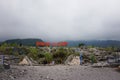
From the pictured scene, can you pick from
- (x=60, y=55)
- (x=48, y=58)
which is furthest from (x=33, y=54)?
(x=60, y=55)

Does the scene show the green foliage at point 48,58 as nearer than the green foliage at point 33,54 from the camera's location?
Yes

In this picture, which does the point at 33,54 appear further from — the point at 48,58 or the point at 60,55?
the point at 60,55

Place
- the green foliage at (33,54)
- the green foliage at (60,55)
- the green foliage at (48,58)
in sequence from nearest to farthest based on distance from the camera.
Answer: the green foliage at (48,58)
the green foliage at (60,55)
the green foliage at (33,54)

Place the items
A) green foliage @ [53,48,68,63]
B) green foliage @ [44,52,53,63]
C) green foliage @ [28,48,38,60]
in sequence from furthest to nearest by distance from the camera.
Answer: green foliage @ [28,48,38,60]
green foliage @ [53,48,68,63]
green foliage @ [44,52,53,63]

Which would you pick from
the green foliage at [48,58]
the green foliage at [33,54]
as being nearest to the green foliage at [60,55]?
the green foliage at [48,58]

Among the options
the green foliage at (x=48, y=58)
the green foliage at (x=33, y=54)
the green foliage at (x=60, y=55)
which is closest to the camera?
the green foliage at (x=48, y=58)

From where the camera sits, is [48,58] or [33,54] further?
[33,54]

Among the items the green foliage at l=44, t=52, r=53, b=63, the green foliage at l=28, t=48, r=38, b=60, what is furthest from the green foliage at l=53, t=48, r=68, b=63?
the green foliage at l=28, t=48, r=38, b=60

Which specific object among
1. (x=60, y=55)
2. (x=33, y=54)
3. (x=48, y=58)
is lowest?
(x=48, y=58)

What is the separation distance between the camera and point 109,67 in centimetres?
1263

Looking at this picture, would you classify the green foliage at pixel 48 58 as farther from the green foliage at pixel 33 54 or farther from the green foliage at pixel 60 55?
the green foliage at pixel 33 54

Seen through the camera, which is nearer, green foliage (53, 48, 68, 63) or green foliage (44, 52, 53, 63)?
green foliage (44, 52, 53, 63)

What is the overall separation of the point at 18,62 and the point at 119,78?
337 inches

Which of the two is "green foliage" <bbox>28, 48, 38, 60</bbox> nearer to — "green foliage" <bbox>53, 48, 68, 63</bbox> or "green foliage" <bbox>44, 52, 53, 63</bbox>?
"green foliage" <bbox>44, 52, 53, 63</bbox>
